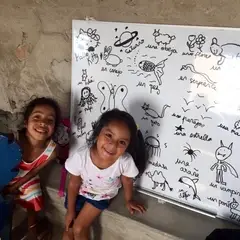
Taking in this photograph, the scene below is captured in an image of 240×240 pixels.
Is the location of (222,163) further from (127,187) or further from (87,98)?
(87,98)

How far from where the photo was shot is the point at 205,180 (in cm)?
151

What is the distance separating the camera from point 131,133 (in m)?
1.43

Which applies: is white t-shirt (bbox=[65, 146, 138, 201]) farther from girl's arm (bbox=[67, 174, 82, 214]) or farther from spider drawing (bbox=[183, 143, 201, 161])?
spider drawing (bbox=[183, 143, 201, 161])

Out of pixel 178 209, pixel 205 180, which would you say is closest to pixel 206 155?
pixel 205 180

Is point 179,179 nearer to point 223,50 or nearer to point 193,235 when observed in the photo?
point 193,235

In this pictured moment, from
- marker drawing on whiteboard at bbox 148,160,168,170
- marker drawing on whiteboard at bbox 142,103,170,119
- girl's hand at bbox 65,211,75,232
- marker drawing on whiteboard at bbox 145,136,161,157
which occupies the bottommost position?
girl's hand at bbox 65,211,75,232

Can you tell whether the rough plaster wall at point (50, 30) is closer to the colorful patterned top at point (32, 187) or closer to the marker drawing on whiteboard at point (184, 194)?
the colorful patterned top at point (32, 187)

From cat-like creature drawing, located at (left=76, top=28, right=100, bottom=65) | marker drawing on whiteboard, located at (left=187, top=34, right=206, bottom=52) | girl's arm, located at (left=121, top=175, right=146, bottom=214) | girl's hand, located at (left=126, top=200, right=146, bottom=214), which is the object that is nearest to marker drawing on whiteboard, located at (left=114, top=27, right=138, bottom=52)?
cat-like creature drawing, located at (left=76, top=28, right=100, bottom=65)

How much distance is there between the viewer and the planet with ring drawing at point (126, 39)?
151 centimetres

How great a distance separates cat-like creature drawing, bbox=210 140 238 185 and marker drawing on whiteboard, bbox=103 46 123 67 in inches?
22.6

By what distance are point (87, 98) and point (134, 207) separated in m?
0.57

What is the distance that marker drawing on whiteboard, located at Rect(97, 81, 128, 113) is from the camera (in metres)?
1.61

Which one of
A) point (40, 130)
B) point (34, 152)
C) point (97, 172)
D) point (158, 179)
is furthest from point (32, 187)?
point (158, 179)

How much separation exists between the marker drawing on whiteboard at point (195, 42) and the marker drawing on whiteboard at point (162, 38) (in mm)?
70
